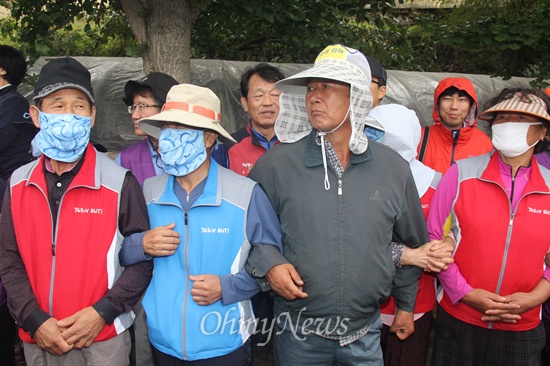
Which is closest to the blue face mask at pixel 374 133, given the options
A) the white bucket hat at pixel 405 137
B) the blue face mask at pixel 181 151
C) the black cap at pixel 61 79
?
the white bucket hat at pixel 405 137

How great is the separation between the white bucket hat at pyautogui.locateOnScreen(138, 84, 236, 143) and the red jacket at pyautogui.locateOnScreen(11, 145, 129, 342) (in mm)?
493

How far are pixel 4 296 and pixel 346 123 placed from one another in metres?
2.36

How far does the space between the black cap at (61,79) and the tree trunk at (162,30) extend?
2.05 m

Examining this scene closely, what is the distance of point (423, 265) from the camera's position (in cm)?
275

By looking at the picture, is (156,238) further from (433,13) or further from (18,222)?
(433,13)

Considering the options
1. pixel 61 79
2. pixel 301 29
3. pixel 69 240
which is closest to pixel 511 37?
pixel 301 29

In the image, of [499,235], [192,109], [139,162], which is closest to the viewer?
[192,109]

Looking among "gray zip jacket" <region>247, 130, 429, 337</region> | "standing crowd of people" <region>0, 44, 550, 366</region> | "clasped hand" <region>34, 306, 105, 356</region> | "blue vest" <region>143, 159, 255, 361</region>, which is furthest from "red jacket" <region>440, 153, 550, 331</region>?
"clasped hand" <region>34, 306, 105, 356</region>

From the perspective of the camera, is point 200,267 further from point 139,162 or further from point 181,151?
point 139,162

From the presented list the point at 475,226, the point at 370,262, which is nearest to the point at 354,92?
the point at 370,262

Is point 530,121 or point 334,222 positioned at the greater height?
point 530,121

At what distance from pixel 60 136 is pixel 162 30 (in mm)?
2396

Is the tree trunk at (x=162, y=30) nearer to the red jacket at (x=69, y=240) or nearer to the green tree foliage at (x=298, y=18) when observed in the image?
the green tree foliage at (x=298, y=18)

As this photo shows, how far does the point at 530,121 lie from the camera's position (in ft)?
9.85
